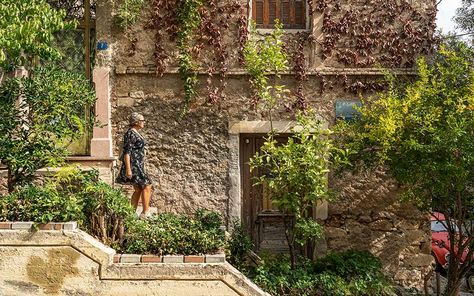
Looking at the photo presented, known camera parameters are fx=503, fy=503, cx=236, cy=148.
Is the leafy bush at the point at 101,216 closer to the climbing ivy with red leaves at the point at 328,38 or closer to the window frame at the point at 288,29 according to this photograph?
the climbing ivy with red leaves at the point at 328,38

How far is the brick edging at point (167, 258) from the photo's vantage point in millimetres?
5312

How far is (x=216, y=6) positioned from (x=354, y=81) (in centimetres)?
252

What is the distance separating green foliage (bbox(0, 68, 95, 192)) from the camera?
19.4ft

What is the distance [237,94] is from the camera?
8039 mm

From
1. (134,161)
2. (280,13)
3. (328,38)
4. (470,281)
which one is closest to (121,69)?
(134,161)

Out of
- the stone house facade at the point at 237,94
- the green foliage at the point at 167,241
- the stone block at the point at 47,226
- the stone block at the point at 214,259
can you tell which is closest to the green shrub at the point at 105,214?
the green foliage at the point at 167,241

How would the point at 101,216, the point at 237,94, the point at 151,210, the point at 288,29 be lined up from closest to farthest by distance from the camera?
the point at 101,216, the point at 151,210, the point at 237,94, the point at 288,29

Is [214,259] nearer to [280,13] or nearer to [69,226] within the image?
[69,226]

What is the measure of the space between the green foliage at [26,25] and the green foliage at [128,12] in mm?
1902

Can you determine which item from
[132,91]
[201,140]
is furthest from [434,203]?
[132,91]

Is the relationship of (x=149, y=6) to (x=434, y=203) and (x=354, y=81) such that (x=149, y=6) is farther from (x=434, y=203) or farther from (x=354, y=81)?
(x=434, y=203)

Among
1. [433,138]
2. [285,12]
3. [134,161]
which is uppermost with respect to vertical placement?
[285,12]

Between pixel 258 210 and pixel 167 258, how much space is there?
3.21 metres

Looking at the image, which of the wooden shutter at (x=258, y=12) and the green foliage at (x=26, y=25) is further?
the wooden shutter at (x=258, y=12)
